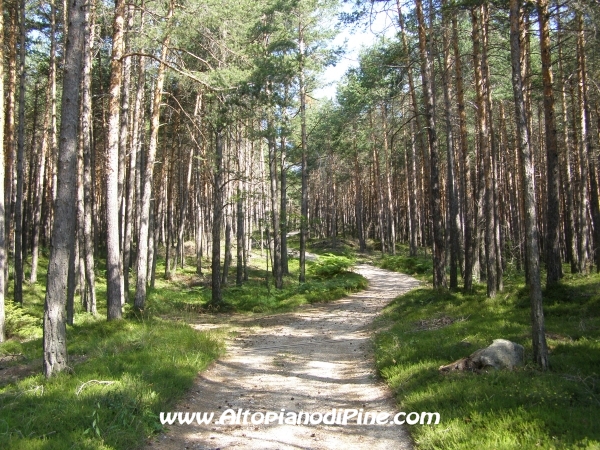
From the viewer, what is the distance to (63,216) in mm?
6852

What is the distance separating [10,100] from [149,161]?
22.0 feet

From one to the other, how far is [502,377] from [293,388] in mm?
3104

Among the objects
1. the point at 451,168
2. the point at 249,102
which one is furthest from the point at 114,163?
the point at 451,168

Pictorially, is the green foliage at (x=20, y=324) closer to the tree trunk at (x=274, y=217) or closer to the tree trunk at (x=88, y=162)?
the tree trunk at (x=88, y=162)

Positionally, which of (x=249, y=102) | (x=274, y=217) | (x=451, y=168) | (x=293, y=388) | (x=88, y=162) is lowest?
(x=293, y=388)

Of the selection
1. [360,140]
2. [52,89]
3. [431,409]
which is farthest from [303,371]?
[360,140]

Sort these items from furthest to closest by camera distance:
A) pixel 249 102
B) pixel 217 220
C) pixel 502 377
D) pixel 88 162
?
1. pixel 217 220
2. pixel 88 162
3. pixel 249 102
4. pixel 502 377

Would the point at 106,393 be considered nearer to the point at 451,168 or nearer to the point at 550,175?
the point at 550,175

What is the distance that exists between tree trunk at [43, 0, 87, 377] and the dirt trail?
2103mm

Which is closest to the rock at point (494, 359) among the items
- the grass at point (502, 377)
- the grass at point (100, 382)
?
the grass at point (502, 377)

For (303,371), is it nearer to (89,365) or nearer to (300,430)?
(300,430)

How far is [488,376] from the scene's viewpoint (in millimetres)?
6027

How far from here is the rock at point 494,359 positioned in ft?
20.9

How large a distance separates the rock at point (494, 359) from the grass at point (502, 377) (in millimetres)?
174
